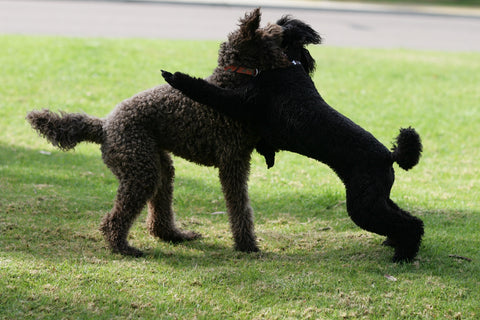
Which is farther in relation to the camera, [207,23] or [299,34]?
[207,23]

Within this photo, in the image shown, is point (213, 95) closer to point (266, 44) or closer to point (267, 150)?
point (266, 44)

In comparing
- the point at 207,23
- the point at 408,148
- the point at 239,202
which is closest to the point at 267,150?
the point at 239,202

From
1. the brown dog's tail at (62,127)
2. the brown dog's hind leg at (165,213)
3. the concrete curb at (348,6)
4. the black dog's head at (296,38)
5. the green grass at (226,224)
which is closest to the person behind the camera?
the green grass at (226,224)

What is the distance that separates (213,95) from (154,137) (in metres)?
0.65

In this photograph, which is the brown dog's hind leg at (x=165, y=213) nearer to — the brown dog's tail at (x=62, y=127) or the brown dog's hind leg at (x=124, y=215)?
the brown dog's hind leg at (x=124, y=215)

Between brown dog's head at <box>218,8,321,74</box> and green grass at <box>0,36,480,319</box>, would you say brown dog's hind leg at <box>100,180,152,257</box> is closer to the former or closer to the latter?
green grass at <box>0,36,480,319</box>

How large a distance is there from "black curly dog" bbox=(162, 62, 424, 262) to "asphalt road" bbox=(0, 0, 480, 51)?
353 inches

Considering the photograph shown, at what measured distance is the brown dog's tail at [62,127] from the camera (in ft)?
15.8

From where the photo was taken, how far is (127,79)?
10.2 m

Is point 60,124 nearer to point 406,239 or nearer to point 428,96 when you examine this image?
point 406,239

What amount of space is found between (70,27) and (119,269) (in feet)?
33.3

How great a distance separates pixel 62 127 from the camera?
481 centimetres

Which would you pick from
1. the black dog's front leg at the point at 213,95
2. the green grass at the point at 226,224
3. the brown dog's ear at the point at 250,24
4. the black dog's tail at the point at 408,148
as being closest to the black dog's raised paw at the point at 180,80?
the black dog's front leg at the point at 213,95

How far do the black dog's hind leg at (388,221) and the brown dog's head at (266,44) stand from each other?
3.91ft
